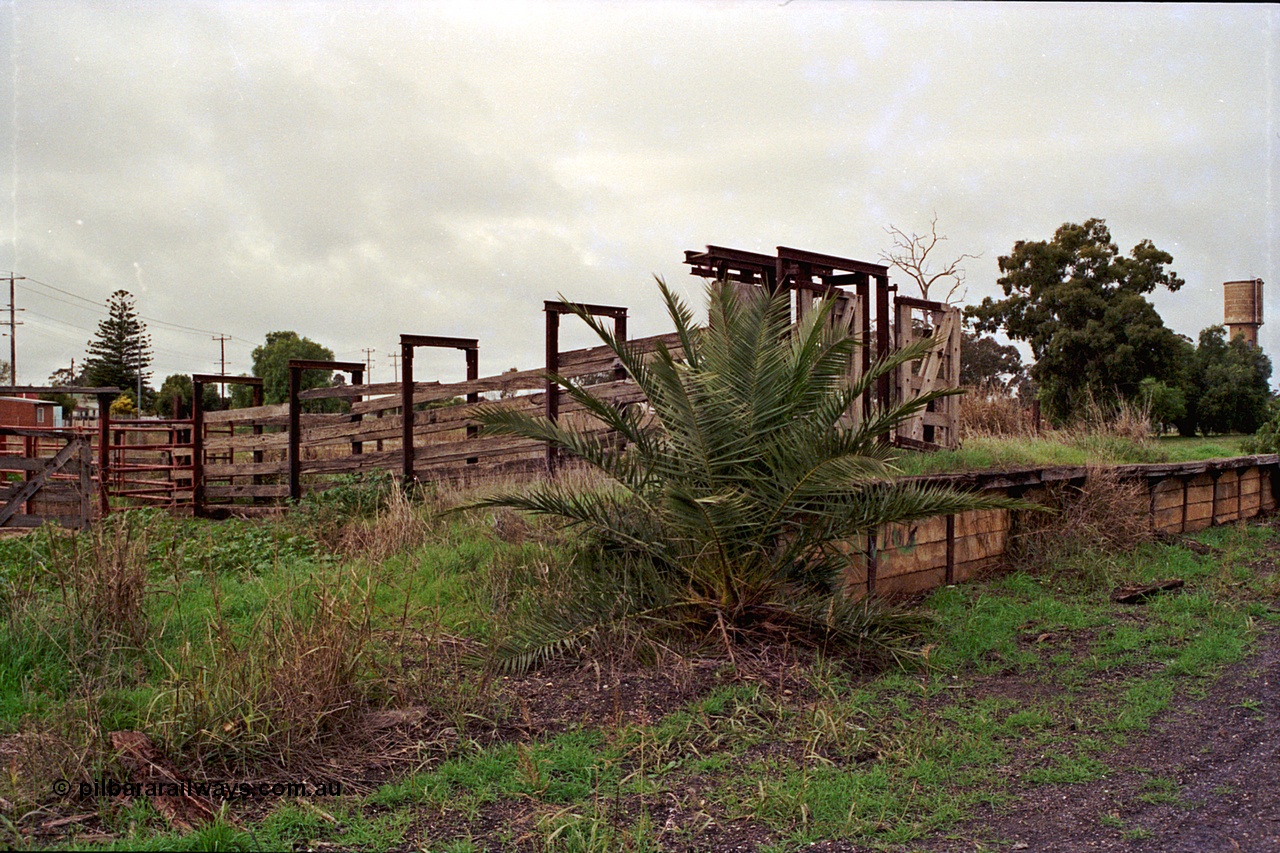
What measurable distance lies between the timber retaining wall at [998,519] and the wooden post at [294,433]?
413 inches

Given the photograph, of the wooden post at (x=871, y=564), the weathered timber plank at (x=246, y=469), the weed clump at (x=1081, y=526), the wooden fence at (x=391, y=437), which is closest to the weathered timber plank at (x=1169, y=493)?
the weed clump at (x=1081, y=526)

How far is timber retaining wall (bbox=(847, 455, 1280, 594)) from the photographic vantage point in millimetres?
8383

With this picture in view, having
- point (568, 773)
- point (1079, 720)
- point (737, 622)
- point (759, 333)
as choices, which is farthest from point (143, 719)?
point (1079, 720)

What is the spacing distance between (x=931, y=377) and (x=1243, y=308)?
3565cm

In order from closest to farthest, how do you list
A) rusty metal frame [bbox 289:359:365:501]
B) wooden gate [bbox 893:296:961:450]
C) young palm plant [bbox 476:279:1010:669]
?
1. young palm plant [bbox 476:279:1010:669]
2. wooden gate [bbox 893:296:961:450]
3. rusty metal frame [bbox 289:359:365:501]

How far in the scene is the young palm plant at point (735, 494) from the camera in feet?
20.3

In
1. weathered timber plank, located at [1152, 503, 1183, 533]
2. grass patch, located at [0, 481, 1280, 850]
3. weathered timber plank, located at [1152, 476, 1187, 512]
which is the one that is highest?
weathered timber plank, located at [1152, 476, 1187, 512]

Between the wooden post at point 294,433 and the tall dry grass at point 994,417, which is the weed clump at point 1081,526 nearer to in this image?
the tall dry grass at point 994,417

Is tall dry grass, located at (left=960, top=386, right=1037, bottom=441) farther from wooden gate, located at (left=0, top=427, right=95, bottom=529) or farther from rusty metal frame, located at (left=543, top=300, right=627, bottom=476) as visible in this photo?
wooden gate, located at (left=0, top=427, right=95, bottom=529)

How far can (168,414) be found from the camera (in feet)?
152

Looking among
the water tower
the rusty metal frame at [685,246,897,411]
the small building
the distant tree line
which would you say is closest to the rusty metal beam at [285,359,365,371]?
the rusty metal frame at [685,246,897,411]

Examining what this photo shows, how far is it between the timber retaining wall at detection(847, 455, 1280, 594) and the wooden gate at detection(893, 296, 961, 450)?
245cm

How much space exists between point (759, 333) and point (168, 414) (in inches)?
1827

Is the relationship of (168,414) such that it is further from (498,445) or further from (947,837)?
(947,837)
